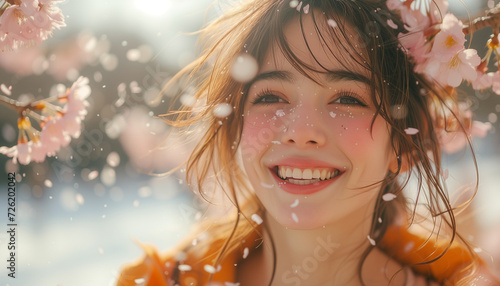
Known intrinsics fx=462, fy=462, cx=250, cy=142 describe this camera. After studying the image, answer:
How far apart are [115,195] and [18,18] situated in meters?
0.63

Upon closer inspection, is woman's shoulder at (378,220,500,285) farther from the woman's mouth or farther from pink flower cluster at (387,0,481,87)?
pink flower cluster at (387,0,481,87)

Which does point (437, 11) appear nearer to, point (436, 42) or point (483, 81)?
point (436, 42)

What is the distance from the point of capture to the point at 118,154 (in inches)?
63.8

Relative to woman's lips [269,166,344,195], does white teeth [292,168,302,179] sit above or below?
above

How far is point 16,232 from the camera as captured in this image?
1.27 metres

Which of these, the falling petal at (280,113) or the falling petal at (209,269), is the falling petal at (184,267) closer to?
the falling petal at (209,269)

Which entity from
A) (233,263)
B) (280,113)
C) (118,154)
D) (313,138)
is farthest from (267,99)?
(118,154)

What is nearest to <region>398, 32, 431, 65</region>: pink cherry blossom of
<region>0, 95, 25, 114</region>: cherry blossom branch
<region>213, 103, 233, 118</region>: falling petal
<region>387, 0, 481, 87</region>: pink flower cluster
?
<region>387, 0, 481, 87</region>: pink flower cluster

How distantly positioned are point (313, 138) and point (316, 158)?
0.05 m

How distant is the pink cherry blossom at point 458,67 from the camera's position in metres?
1.04

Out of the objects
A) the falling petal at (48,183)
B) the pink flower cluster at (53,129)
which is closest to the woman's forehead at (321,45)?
the pink flower cluster at (53,129)

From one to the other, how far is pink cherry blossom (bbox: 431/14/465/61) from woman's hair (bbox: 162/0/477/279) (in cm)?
7

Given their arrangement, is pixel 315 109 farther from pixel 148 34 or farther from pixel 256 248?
pixel 148 34

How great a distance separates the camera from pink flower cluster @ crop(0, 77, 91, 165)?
0.94 m
